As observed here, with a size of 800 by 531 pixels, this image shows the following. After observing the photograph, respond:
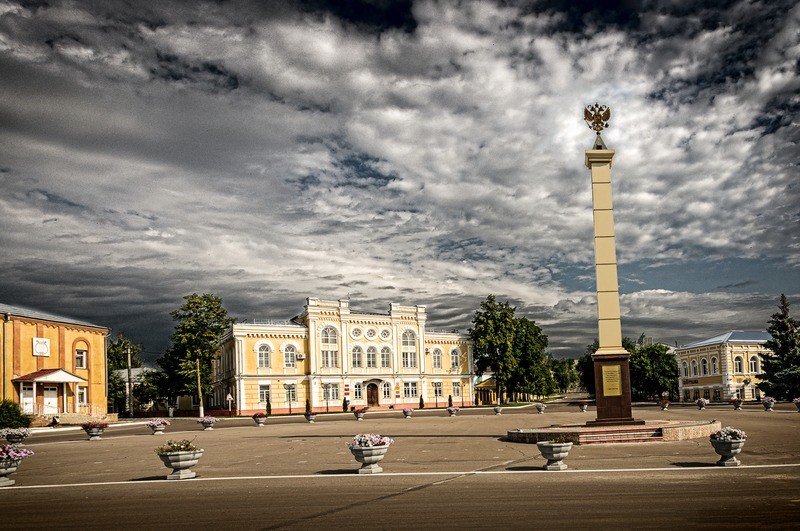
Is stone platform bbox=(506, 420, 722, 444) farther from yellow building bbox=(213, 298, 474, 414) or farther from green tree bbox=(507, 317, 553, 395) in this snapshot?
green tree bbox=(507, 317, 553, 395)

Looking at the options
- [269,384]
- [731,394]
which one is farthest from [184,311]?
[731,394]

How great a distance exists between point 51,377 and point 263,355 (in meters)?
22.4

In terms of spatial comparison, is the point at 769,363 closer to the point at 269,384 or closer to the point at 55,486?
the point at 269,384

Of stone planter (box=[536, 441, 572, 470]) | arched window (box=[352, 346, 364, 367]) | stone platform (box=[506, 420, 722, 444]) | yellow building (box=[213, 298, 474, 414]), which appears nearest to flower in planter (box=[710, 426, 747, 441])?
stone planter (box=[536, 441, 572, 470])

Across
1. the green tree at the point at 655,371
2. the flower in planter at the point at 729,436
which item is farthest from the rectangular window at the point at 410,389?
the flower in planter at the point at 729,436

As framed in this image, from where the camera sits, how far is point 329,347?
7512cm

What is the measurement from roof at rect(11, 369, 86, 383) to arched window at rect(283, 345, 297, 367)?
2178 cm

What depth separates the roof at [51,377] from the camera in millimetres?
52312

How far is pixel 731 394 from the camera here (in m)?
83.4

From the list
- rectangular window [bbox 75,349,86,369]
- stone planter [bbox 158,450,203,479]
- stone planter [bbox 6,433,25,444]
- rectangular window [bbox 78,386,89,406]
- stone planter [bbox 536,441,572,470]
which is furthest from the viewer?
rectangular window [bbox 75,349,86,369]

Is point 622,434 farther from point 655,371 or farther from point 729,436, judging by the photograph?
point 655,371

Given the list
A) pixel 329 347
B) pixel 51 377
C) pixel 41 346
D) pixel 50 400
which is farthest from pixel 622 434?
pixel 329 347

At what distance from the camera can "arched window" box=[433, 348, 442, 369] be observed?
8275cm

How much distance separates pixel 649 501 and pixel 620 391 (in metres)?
14.1
